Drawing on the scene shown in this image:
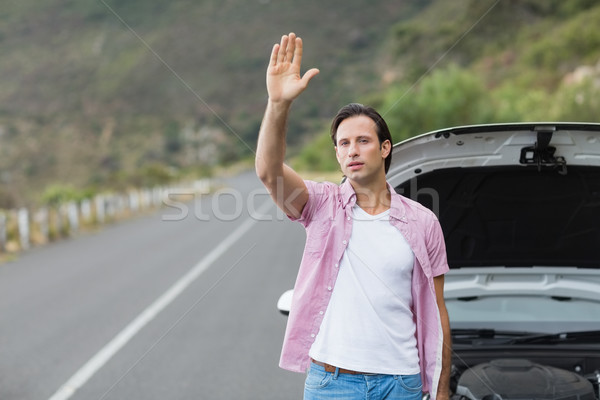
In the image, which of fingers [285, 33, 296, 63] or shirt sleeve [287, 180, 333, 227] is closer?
fingers [285, 33, 296, 63]

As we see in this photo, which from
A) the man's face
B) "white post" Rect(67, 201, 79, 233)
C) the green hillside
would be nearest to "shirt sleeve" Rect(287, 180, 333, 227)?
the man's face

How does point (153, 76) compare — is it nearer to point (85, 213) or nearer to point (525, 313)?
point (85, 213)

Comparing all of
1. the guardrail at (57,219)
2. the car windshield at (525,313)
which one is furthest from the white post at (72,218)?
the car windshield at (525,313)

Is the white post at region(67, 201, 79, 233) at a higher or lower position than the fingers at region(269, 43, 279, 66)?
lower

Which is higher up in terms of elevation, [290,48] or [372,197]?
[290,48]

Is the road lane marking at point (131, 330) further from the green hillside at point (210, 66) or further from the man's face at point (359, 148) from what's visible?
the green hillside at point (210, 66)

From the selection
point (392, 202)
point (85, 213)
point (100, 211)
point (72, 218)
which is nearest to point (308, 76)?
point (392, 202)

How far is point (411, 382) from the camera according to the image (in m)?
2.89

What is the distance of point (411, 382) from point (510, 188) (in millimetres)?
1463

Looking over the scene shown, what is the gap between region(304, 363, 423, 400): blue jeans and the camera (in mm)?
2834

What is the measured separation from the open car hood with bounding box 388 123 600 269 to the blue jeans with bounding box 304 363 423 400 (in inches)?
41.9

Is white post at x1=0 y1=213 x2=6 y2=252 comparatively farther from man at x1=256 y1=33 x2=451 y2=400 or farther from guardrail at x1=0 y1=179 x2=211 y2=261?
man at x1=256 y1=33 x2=451 y2=400

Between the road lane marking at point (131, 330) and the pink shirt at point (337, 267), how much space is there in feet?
11.8

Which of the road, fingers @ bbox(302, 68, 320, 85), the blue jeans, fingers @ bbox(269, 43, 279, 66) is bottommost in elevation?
the road
